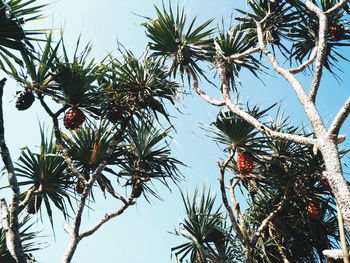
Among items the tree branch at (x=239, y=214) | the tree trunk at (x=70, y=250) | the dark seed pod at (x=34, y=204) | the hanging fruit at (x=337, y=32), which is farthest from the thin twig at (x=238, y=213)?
the hanging fruit at (x=337, y=32)

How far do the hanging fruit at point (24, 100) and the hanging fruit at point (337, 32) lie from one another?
4177 millimetres

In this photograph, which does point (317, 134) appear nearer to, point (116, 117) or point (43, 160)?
point (116, 117)

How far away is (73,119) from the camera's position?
15.4ft

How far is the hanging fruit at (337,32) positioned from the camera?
571 centimetres

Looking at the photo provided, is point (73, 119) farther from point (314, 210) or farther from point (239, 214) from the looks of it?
point (314, 210)

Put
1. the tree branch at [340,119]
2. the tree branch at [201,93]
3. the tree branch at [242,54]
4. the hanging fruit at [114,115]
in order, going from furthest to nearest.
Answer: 1. the tree branch at [242,54]
2. the hanging fruit at [114,115]
3. the tree branch at [201,93]
4. the tree branch at [340,119]

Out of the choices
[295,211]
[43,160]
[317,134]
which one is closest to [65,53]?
[43,160]

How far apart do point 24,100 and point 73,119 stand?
58cm

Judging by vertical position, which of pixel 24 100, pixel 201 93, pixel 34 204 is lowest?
pixel 34 204

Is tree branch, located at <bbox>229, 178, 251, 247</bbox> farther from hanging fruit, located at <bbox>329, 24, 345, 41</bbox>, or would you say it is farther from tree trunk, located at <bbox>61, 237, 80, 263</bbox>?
hanging fruit, located at <bbox>329, 24, 345, 41</bbox>

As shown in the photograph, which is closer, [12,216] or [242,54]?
[12,216]

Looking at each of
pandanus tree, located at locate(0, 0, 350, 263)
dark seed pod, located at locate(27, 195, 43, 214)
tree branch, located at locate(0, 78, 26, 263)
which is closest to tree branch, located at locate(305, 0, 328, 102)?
pandanus tree, located at locate(0, 0, 350, 263)

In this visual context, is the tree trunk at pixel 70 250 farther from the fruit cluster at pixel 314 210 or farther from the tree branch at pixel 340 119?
the fruit cluster at pixel 314 210

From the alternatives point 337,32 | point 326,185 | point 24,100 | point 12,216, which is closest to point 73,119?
point 24,100
